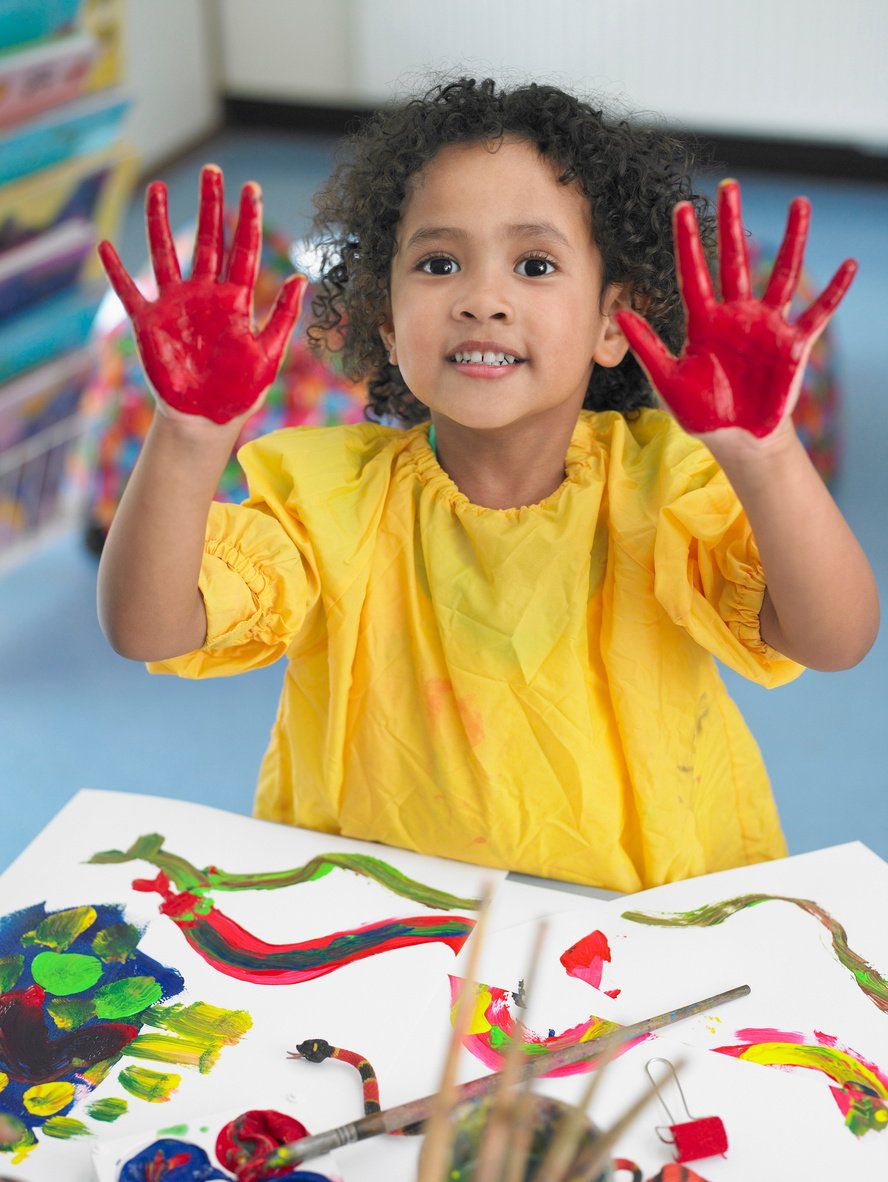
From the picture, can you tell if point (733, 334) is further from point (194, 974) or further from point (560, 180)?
point (194, 974)

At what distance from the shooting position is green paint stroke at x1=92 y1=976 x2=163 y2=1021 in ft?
2.96

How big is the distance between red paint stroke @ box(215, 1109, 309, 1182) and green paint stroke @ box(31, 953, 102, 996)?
17cm

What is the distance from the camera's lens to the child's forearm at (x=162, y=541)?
0.92 meters

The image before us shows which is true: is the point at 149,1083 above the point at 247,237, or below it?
below

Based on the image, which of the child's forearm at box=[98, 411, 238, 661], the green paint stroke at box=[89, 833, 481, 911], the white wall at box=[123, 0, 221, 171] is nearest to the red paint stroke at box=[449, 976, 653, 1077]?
the green paint stroke at box=[89, 833, 481, 911]

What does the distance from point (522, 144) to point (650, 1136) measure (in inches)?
29.5

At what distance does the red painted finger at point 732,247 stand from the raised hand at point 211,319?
0.87ft

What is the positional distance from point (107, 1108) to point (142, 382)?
2.03 metres

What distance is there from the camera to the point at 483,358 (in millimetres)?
1080

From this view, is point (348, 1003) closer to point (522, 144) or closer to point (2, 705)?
point (522, 144)

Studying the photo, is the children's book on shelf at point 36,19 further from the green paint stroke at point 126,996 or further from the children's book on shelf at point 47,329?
the green paint stroke at point 126,996

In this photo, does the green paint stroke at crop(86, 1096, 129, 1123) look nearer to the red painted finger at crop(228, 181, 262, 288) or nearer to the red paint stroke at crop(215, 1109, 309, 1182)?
the red paint stroke at crop(215, 1109, 309, 1182)

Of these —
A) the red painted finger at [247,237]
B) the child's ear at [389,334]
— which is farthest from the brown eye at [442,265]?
the red painted finger at [247,237]

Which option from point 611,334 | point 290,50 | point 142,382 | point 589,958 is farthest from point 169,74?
point 589,958
